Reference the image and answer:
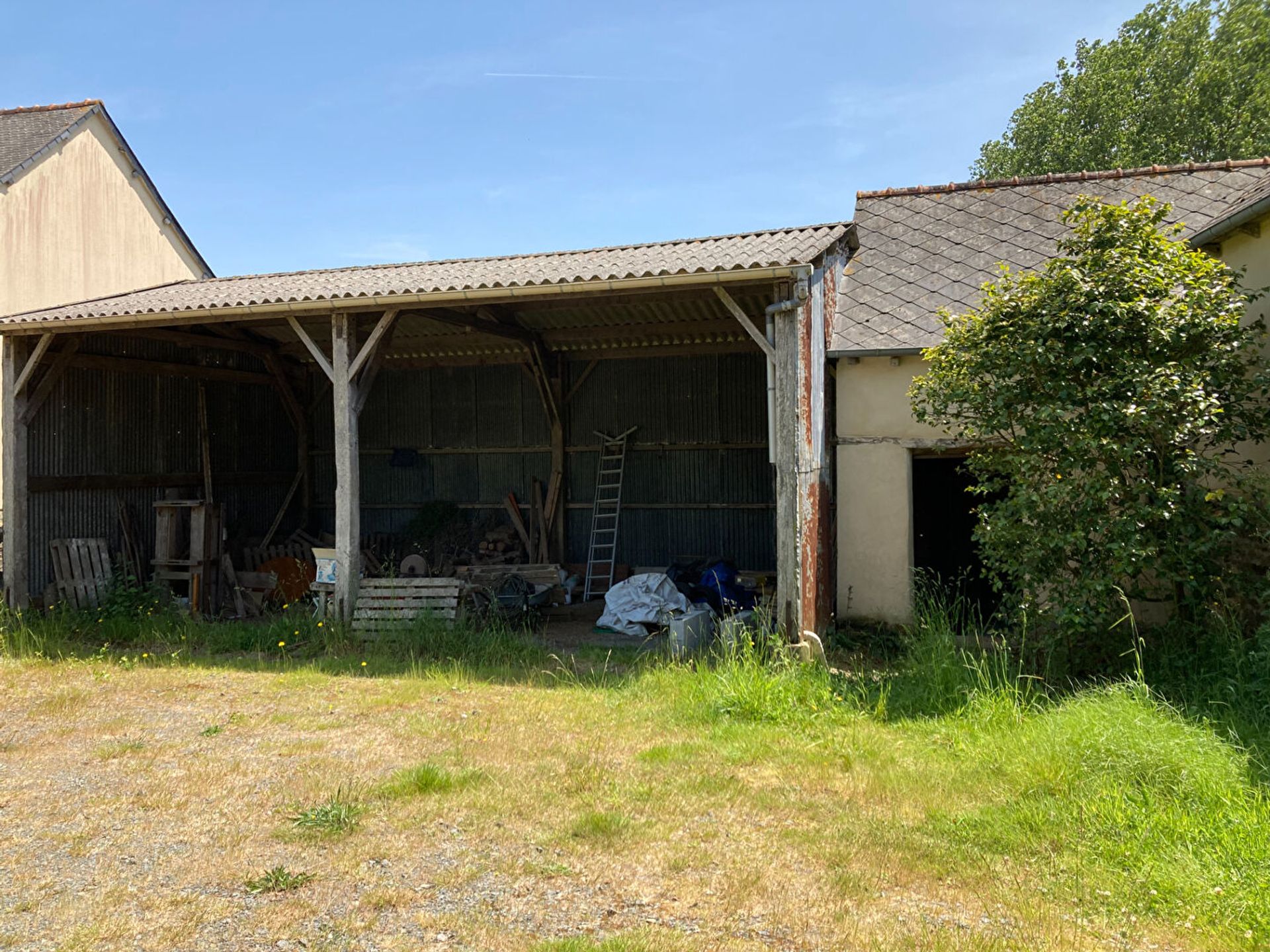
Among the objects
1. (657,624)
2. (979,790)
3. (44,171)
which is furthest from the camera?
(44,171)

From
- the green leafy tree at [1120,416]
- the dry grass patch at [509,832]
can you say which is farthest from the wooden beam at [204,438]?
the green leafy tree at [1120,416]

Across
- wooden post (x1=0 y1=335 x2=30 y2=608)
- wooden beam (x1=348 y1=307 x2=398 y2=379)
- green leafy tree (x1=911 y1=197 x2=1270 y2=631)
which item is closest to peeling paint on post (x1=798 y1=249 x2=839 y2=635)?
green leafy tree (x1=911 y1=197 x2=1270 y2=631)

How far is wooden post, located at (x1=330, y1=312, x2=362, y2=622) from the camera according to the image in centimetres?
855

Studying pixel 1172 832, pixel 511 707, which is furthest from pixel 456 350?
pixel 1172 832

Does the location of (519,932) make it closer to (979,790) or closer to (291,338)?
(979,790)

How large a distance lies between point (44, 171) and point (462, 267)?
6.70m

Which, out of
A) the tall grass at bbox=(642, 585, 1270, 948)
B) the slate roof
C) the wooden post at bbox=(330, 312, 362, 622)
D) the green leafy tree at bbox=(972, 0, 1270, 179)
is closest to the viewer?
the tall grass at bbox=(642, 585, 1270, 948)

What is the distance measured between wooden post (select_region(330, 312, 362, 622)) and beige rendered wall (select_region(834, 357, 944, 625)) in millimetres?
A: 4534

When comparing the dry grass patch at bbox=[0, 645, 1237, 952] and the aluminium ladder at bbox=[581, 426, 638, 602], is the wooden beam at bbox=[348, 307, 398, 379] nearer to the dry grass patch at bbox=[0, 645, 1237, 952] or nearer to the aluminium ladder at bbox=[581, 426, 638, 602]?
the dry grass patch at bbox=[0, 645, 1237, 952]

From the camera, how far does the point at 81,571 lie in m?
9.87

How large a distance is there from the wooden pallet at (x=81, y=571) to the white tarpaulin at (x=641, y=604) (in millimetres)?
5402

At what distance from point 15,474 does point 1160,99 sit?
81.3 feet

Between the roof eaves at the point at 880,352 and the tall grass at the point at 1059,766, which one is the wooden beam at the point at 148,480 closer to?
the tall grass at the point at 1059,766

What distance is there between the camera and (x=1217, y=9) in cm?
2241
